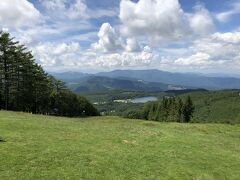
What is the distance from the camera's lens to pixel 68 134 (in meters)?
28.3

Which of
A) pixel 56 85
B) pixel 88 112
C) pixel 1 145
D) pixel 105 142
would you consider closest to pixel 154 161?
pixel 105 142

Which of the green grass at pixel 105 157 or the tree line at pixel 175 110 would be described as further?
the tree line at pixel 175 110

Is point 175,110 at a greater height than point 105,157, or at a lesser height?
lesser

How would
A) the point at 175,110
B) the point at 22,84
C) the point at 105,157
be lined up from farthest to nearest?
1. the point at 175,110
2. the point at 22,84
3. the point at 105,157

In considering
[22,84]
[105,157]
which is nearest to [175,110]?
[22,84]

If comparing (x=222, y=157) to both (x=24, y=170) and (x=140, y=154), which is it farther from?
(x=24, y=170)

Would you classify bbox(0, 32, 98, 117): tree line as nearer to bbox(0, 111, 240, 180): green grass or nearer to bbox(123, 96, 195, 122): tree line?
bbox(0, 111, 240, 180): green grass

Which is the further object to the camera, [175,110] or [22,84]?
[175,110]

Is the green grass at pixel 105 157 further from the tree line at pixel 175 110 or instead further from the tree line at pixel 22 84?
the tree line at pixel 175 110

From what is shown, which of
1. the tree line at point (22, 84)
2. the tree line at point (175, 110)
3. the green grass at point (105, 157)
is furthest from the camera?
the tree line at point (175, 110)

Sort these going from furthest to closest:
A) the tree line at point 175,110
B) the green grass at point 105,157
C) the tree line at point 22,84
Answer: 1. the tree line at point 175,110
2. the tree line at point 22,84
3. the green grass at point 105,157

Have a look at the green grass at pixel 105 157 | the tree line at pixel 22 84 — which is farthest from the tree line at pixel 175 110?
the green grass at pixel 105 157

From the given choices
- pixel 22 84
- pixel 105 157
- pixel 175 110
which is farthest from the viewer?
pixel 175 110

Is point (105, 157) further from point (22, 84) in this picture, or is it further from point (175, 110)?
point (175, 110)
